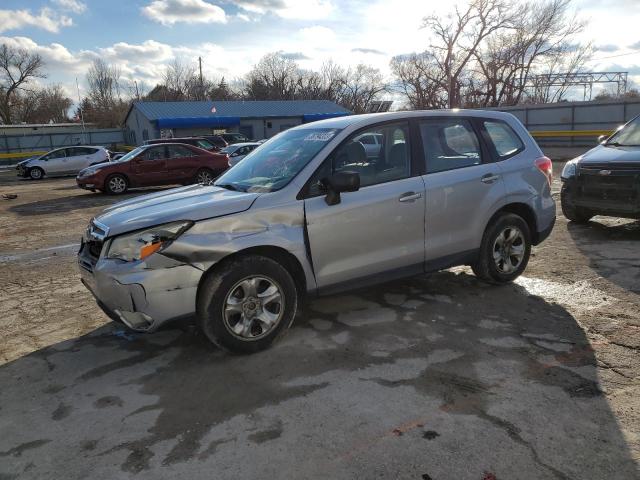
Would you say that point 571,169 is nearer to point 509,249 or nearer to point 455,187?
point 509,249

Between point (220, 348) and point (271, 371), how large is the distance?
437 mm

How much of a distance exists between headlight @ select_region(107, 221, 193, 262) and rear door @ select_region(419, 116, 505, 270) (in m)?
2.16

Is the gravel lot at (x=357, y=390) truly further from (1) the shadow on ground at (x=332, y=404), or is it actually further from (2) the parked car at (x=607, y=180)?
(2) the parked car at (x=607, y=180)

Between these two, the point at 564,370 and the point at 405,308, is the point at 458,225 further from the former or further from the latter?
the point at 564,370

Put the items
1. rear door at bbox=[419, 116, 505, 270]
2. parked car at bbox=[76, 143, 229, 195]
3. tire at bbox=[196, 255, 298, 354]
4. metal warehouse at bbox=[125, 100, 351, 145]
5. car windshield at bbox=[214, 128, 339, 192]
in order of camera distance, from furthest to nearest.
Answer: metal warehouse at bbox=[125, 100, 351, 145] < parked car at bbox=[76, 143, 229, 195] < rear door at bbox=[419, 116, 505, 270] < car windshield at bbox=[214, 128, 339, 192] < tire at bbox=[196, 255, 298, 354]

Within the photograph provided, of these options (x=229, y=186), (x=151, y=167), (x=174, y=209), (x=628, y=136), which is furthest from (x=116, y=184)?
(x=628, y=136)

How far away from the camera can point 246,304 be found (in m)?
3.76

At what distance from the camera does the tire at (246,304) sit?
3.62 meters

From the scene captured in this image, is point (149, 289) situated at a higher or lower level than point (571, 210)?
higher

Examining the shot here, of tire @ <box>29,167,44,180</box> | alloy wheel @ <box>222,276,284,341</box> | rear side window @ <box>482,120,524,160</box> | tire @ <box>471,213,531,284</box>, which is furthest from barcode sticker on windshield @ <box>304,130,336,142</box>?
tire @ <box>29,167,44,180</box>

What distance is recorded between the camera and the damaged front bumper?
349 cm

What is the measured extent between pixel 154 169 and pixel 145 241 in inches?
519

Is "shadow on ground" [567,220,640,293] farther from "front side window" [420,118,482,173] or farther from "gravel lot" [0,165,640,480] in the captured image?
"front side window" [420,118,482,173]

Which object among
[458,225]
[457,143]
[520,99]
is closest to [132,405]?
[458,225]
